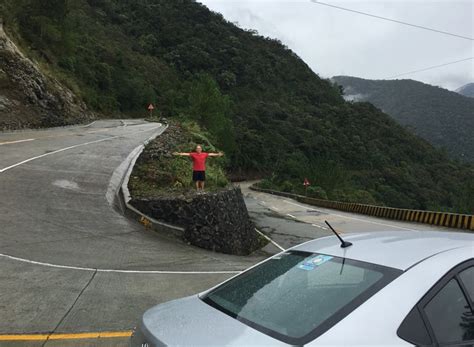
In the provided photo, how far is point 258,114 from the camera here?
4006 inches

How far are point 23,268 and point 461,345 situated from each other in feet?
21.5

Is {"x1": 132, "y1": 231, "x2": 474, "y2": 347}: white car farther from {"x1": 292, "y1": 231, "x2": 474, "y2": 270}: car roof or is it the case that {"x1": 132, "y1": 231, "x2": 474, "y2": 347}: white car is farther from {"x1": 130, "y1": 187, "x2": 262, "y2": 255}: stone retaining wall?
{"x1": 130, "y1": 187, "x2": 262, "y2": 255}: stone retaining wall

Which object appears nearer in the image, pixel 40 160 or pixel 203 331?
pixel 203 331

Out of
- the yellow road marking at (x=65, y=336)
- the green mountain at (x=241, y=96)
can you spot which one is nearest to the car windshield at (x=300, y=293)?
the yellow road marking at (x=65, y=336)

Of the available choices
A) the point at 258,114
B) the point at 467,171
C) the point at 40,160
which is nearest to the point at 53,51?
the point at 40,160

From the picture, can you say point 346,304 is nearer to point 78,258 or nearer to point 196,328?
point 196,328

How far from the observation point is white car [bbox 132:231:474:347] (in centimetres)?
235

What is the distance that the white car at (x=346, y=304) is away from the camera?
2.35m

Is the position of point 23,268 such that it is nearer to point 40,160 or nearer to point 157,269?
point 157,269

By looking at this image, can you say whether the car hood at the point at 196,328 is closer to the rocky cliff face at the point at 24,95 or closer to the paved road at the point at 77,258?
the paved road at the point at 77,258

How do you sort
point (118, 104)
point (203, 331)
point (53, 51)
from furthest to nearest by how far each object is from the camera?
1. point (118, 104)
2. point (53, 51)
3. point (203, 331)

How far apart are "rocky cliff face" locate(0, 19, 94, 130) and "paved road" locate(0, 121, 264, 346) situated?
1113cm

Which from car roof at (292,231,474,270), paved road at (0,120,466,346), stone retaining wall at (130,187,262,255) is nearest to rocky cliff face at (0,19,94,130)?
paved road at (0,120,466,346)

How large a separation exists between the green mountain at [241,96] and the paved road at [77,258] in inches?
1183
